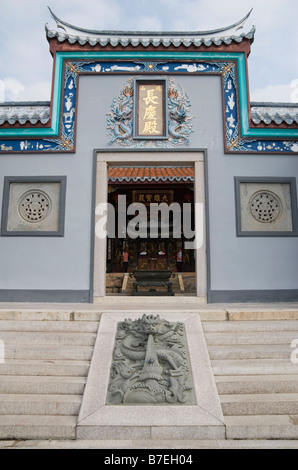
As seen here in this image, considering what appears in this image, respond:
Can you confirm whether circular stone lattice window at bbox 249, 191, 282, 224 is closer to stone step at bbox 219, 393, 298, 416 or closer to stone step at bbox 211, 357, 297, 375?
stone step at bbox 211, 357, 297, 375

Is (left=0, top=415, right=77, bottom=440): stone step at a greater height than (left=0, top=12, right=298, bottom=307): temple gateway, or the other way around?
(left=0, top=12, right=298, bottom=307): temple gateway

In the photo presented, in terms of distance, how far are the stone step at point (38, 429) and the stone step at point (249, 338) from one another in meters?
1.66

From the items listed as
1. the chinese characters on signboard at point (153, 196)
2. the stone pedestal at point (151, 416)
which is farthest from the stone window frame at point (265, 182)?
the chinese characters on signboard at point (153, 196)

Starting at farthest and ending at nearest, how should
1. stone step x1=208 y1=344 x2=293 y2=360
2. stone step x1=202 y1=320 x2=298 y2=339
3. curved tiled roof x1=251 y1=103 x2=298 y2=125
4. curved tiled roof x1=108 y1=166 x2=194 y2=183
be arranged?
curved tiled roof x1=108 y1=166 x2=194 y2=183 → curved tiled roof x1=251 y1=103 x2=298 y2=125 → stone step x1=202 y1=320 x2=298 y2=339 → stone step x1=208 y1=344 x2=293 y2=360

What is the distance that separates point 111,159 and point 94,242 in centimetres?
159

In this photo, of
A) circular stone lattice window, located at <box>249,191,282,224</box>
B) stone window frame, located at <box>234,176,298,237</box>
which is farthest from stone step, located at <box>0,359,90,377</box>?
circular stone lattice window, located at <box>249,191,282,224</box>

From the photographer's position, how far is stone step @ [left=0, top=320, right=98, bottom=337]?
3.85 metres

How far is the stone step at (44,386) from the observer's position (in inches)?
117

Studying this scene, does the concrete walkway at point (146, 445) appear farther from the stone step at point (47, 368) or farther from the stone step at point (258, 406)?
the stone step at point (47, 368)

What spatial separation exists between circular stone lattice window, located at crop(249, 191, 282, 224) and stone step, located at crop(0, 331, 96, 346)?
388 cm

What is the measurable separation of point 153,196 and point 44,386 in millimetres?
10145

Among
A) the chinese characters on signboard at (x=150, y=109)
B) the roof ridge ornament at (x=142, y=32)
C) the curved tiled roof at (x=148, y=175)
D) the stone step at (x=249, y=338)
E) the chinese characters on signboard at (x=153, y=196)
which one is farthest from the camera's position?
the chinese characters on signboard at (x=153, y=196)

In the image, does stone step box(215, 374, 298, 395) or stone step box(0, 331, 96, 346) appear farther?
stone step box(0, 331, 96, 346)
